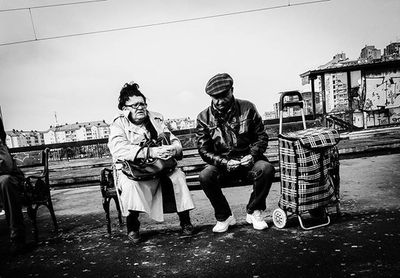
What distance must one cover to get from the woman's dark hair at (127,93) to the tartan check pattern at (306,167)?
172 cm

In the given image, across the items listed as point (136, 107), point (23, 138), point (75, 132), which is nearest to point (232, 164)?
point (136, 107)

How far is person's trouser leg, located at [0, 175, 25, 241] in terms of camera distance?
344cm

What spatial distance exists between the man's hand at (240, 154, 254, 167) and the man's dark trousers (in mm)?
73

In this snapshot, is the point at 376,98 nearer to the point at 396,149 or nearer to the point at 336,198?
the point at 396,149

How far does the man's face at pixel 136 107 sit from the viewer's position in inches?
144

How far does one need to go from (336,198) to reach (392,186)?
1.99 metres

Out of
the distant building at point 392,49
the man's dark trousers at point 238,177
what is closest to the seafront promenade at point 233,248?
the man's dark trousers at point 238,177

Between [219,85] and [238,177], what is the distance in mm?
1068

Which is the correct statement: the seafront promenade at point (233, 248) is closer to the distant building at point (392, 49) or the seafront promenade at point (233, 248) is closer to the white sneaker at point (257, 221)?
the white sneaker at point (257, 221)

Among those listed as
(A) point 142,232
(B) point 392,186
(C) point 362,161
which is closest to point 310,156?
(A) point 142,232

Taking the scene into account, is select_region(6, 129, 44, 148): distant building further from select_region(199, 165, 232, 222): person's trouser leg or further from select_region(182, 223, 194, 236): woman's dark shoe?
select_region(199, 165, 232, 222): person's trouser leg

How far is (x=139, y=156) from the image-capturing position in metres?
3.46

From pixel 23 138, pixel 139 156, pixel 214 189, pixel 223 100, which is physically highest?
pixel 223 100

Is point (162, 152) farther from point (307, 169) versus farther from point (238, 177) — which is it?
point (307, 169)
